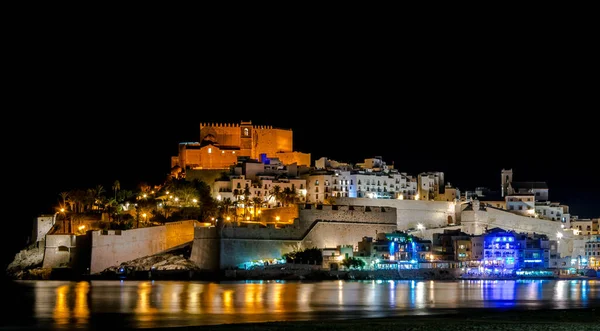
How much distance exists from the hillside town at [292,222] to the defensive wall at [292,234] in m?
0.05

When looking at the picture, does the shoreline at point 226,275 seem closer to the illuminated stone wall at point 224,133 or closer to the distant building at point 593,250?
the illuminated stone wall at point 224,133

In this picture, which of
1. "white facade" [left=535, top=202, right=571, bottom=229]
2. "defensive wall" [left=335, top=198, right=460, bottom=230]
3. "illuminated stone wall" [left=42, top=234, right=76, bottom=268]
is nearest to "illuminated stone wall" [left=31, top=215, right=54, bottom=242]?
"illuminated stone wall" [left=42, top=234, right=76, bottom=268]

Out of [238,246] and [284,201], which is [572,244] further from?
[238,246]

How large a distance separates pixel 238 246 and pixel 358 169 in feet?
44.5

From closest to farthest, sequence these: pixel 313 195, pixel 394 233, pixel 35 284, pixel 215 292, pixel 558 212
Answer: pixel 215 292 < pixel 35 284 < pixel 394 233 < pixel 313 195 < pixel 558 212

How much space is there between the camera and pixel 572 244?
55.5 m

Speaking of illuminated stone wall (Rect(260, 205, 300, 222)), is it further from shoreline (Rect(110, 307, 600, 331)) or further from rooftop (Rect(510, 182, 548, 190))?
shoreline (Rect(110, 307, 600, 331))

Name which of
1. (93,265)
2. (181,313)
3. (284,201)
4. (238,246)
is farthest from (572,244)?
(181,313)

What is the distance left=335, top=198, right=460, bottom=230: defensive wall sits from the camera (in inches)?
2007

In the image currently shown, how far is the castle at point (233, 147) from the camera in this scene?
53.0 m

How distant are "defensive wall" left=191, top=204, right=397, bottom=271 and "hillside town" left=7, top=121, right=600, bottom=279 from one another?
0.05 metres

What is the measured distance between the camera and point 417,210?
52.2 meters

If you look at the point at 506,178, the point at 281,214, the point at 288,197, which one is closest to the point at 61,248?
the point at 281,214

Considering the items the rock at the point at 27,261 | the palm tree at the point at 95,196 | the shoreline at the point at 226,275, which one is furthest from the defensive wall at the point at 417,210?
the rock at the point at 27,261
